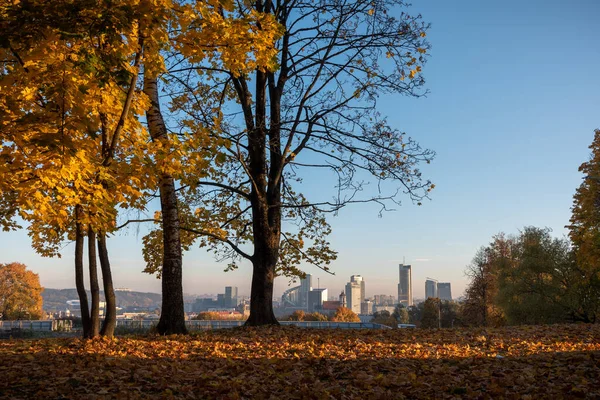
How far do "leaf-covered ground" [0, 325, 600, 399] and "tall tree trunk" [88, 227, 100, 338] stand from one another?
0.50 m

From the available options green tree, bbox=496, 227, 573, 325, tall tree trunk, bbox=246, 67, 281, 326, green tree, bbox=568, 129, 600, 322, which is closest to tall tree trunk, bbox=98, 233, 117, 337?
tall tree trunk, bbox=246, 67, 281, 326

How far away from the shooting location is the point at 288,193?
16.5m

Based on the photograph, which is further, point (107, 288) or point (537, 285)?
point (537, 285)

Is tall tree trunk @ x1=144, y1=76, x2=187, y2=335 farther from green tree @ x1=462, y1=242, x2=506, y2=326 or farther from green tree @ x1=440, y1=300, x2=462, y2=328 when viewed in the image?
green tree @ x1=440, y1=300, x2=462, y2=328

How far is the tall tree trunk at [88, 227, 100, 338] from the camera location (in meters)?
9.89

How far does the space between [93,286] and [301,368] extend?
4.81 meters

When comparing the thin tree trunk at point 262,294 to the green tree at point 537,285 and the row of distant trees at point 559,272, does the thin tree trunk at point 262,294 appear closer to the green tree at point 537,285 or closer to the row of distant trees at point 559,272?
the row of distant trees at point 559,272

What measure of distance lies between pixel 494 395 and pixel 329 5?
12.1 meters

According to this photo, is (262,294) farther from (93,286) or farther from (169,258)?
(93,286)

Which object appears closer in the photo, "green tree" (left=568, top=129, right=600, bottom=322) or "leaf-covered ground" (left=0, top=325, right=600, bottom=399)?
"leaf-covered ground" (left=0, top=325, right=600, bottom=399)

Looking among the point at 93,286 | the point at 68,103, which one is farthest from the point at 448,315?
the point at 68,103

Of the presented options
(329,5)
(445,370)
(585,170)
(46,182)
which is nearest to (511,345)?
(445,370)

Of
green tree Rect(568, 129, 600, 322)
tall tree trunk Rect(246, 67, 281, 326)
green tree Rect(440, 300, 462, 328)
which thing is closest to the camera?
tall tree trunk Rect(246, 67, 281, 326)

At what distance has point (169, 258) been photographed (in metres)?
11.7
